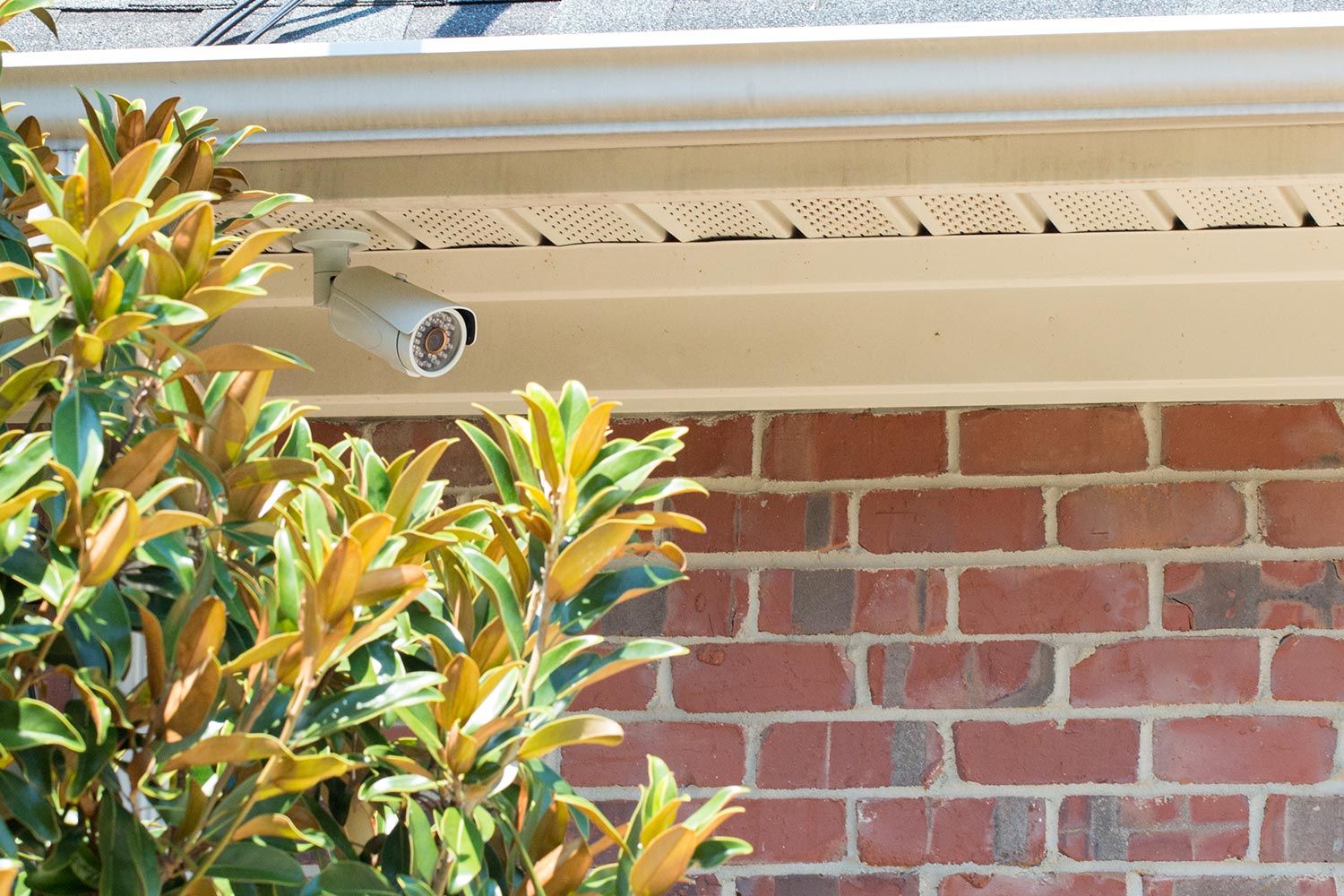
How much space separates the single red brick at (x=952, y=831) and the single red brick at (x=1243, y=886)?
0.20m

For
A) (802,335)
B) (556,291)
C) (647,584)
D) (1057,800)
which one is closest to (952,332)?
(802,335)

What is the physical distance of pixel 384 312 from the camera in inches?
70.5

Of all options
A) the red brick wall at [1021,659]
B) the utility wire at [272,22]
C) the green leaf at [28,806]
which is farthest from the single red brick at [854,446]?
the green leaf at [28,806]

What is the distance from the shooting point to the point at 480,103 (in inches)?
60.8

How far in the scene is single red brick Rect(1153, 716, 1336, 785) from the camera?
2.21 meters

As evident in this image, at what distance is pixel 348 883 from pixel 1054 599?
1473 millimetres

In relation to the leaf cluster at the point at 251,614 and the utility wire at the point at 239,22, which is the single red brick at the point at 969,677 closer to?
the leaf cluster at the point at 251,614

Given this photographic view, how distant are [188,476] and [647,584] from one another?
387mm

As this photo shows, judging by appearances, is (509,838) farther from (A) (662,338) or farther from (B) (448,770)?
(A) (662,338)

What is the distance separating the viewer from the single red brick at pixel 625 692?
2301mm

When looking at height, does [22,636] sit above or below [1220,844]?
above

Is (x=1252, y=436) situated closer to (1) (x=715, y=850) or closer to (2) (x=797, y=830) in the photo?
(2) (x=797, y=830)

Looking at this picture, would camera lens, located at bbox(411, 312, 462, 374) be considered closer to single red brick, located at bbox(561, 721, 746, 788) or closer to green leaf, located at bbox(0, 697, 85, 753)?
single red brick, located at bbox(561, 721, 746, 788)

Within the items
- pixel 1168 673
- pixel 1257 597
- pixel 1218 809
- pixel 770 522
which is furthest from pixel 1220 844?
pixel 770 522
